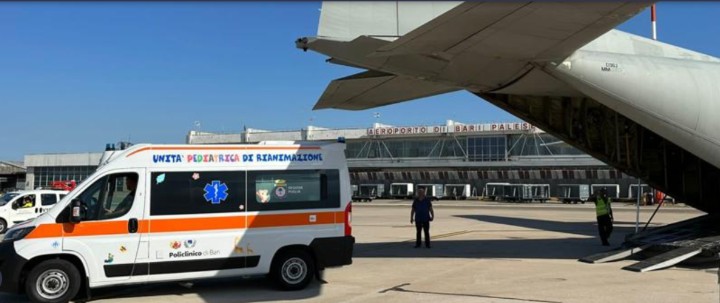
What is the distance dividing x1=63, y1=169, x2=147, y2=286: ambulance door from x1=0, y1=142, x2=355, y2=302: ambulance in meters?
0.02

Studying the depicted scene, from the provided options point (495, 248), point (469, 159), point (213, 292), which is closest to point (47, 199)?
point (213, 292)

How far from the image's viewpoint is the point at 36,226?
8.57m

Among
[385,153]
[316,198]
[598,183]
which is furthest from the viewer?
[385,153]

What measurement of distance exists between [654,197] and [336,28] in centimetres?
5347

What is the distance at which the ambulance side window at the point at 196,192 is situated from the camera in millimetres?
9219

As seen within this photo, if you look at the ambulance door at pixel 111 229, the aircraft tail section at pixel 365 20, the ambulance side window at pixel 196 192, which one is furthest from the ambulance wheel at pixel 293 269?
the aircraft tail section at pixel 365 20

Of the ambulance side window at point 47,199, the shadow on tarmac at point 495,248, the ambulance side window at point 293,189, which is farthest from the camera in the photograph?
the ambulance side window at point 47,199

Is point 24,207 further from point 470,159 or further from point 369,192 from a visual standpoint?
point 470,159

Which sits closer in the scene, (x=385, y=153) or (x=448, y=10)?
(x=448, y=10)

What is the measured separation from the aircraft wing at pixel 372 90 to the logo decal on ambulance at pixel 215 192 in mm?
4799

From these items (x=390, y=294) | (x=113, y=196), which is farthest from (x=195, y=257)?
(x=390, y=294)

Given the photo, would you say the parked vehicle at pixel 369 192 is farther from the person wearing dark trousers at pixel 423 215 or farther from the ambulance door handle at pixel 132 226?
the ambulance door handle at pixel 132 226

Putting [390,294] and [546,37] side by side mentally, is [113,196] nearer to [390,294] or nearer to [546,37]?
[390,294]

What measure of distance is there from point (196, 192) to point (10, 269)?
2860 mm
